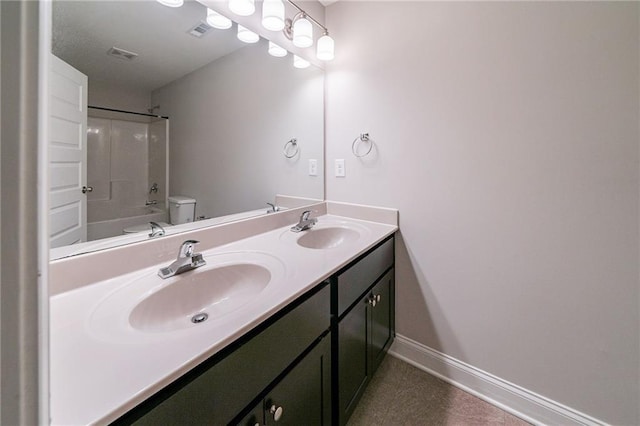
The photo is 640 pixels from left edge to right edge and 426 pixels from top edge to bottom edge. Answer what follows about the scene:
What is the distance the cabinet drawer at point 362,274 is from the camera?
43.6 inches

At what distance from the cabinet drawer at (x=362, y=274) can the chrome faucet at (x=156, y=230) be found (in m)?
0.75

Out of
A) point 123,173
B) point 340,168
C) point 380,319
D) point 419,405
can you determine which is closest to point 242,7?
A: point 123,173

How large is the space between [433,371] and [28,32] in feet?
6.47

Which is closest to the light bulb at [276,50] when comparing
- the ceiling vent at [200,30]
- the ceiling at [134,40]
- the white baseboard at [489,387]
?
the ceiling at [134,40]

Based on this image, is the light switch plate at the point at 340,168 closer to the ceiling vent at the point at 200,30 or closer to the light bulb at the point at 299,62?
the light bulb at the point at 299,62

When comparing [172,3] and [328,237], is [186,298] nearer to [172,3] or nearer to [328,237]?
[328,237]

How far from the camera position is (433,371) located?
5.21 feet

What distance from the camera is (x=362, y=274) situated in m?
1.27

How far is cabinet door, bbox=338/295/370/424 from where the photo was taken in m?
1.10

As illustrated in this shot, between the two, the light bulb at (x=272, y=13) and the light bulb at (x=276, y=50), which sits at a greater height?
the light bulb at (x=272, y=13)

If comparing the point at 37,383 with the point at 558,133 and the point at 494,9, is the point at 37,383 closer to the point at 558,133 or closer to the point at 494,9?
the point at 558,133

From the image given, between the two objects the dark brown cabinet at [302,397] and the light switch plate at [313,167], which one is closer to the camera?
the dark brown cabinet at [302,397]

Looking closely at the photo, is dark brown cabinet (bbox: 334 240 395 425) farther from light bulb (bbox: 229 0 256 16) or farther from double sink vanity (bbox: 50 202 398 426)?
light bulb (bbox: 229 0 256 16)

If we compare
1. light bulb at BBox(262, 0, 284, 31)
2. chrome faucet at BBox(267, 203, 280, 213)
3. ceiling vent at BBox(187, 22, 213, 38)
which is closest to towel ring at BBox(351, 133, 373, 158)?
chrome faucet at BBox(267, 203, 280, 213)
